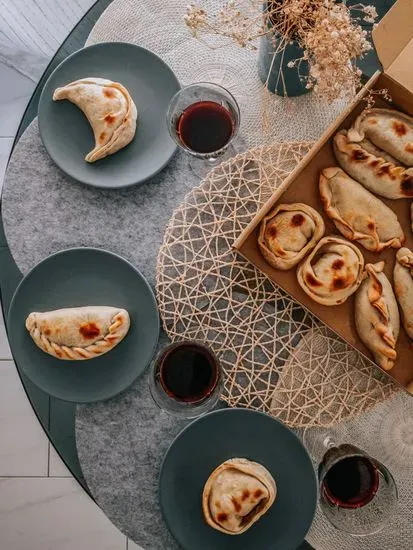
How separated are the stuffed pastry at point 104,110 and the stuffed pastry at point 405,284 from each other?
0.55 m

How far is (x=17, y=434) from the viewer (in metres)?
2.04

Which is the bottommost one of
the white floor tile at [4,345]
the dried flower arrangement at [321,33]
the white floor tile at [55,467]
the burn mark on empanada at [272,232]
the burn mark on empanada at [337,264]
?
the white floor tile at [55,467]

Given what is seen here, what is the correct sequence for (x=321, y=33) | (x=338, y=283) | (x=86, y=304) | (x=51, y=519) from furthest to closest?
(x=51, y=519) < (x=86, y=304) < (x=338, y=283) < (x=321, y=33)

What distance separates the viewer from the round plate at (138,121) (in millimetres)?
1231

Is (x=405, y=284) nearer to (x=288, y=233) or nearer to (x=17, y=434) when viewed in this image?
(x=288, y=233)

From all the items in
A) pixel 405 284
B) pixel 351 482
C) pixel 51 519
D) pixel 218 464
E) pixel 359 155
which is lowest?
pixel 51 519

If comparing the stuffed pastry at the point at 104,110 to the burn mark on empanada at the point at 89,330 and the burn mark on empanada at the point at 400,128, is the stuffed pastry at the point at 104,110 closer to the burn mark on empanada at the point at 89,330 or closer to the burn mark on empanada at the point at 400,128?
the burn mark on empanada at the point at 89,330

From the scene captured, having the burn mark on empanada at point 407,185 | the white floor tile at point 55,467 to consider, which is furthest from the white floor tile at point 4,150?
the burn mark on empanada at point 407,185

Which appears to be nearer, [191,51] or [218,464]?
[218,464]

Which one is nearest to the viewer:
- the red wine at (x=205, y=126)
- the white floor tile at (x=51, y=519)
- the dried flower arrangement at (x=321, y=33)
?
the dried flower arrangement at (x=321, y=33)

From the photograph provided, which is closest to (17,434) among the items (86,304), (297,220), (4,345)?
(4,345)

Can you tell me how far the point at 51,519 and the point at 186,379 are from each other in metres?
1.09

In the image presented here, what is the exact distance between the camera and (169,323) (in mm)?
1218

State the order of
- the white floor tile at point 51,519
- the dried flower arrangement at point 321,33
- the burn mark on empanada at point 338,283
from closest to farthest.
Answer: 1. the dried flower arrangement at point 321,33
2. the burn mark on empanada at point 338,283
3. the white floor tile at point 51,519
